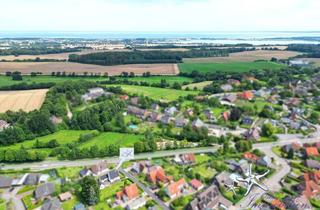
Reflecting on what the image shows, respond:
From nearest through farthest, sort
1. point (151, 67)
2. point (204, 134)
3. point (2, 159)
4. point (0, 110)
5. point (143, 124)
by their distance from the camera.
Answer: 1. point (2, 159)
2. point (204, 134)
3. point (143, 124)
4. point (0, 110)
5. point (151, 67)

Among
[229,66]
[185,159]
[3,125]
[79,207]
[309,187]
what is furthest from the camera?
[229,66]

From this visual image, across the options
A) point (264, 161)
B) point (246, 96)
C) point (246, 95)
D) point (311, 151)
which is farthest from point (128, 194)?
point (246, 95)

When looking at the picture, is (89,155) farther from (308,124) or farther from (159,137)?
(308,124)

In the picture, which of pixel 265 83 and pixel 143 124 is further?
pixel 265 83

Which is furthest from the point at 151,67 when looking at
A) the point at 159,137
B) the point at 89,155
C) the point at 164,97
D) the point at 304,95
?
the point at 89,155

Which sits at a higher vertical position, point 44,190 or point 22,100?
point 22,100

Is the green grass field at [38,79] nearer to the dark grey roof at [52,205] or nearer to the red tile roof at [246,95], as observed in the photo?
the red tile roof at [246,95]

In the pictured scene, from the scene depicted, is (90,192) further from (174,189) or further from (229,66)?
(229,66)

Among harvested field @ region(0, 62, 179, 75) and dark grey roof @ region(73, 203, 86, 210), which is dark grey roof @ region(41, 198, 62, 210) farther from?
harvested field @ region(0, 62, 179, 75)

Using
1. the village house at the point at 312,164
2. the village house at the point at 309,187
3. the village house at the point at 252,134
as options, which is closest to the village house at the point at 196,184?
the village house at the point at 309,187
